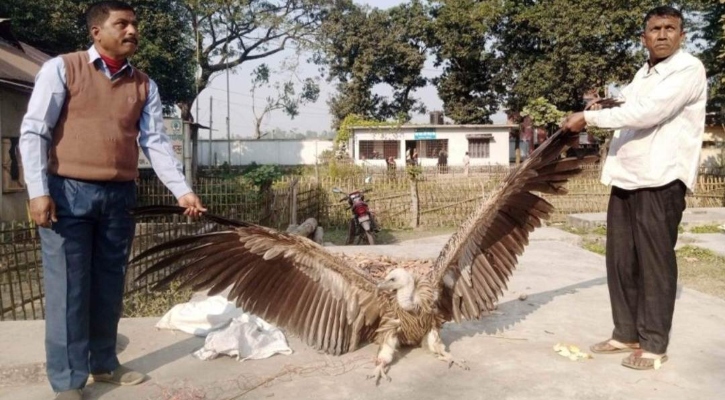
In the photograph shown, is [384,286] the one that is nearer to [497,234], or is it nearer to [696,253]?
[497,234]

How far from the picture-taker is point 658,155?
3.16 metres

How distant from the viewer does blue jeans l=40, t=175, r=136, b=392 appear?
2750mm

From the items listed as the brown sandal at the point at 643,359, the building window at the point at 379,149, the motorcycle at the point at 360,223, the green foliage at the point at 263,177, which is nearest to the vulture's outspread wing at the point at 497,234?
the brown sandal at the point at 643,359

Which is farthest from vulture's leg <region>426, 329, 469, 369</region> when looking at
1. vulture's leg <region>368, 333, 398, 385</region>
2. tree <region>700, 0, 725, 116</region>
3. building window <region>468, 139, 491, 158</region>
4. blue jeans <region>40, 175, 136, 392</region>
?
building window <region>468, 139, 491, 158</region>

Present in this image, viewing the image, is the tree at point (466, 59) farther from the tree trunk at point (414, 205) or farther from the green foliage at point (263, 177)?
→ the green foliage at point (263, 177)

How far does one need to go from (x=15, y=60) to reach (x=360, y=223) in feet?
26.0

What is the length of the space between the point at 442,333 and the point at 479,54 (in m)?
31.9

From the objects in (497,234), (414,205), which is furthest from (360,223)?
(497,234)

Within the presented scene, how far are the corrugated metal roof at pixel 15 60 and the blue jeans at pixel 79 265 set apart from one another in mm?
8620

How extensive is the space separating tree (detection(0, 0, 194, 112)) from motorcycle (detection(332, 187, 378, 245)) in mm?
12072

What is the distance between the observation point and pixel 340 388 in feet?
9.98

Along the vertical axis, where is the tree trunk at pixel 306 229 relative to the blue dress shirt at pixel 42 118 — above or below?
below

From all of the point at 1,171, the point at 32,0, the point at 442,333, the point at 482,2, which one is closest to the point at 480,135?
the point at 482,2

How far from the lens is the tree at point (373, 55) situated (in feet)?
117
